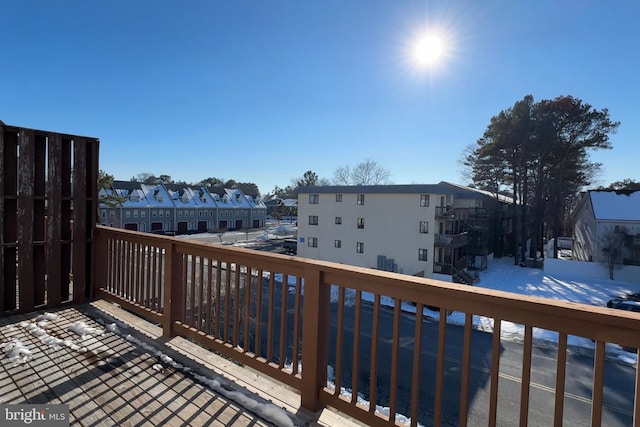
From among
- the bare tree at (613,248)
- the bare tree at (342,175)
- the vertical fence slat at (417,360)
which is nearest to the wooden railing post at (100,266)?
the vertical fence slat at (417,360)

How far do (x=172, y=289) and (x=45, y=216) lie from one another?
5.94 feet

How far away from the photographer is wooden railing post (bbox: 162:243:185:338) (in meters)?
2.59

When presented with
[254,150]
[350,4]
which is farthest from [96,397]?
[254,150]

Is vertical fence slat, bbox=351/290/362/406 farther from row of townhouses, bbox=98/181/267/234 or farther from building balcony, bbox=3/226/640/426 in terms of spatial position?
row of townhouses, bbox=98/181/267/234

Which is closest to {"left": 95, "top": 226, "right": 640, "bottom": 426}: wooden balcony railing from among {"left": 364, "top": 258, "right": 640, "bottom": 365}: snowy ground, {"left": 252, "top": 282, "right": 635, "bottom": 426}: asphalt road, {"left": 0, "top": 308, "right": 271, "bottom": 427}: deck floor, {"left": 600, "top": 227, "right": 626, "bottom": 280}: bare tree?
{"left": 0, "top": 308, "right": 271, "bottom": 427}: deck floor

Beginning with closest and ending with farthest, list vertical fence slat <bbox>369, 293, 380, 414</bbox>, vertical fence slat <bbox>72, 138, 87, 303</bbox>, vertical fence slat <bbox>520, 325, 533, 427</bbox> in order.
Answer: vertical fence slat <bbox>520, 325, 533, 427</bbox>
vertical fence slat <bbox>369, 293, 380, 414</bbox>
vertical fence slat <bbox>72, 138, 87, 303</bbox>

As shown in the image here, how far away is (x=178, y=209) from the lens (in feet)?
97.4

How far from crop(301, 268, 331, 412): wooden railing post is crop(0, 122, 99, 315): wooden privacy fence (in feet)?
9.90

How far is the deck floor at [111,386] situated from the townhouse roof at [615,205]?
22104 millimetres

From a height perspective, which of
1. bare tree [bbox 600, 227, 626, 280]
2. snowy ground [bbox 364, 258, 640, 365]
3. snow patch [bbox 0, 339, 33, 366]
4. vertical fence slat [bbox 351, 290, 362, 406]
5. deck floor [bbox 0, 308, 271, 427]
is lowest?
snowy ground [bbox 364, 258, 640, 365]

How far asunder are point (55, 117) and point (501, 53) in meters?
10.9

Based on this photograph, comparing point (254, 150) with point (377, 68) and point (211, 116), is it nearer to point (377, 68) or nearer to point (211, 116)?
point (211, 116)

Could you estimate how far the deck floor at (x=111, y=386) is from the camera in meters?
1.67

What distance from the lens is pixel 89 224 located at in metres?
3.50
